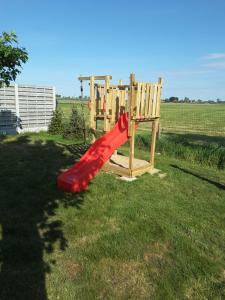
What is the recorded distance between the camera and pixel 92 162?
20.5ft

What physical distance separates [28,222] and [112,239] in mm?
1492

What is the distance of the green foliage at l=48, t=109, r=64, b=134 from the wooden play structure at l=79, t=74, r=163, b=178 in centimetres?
609

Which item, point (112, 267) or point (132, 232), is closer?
point (112, 267)

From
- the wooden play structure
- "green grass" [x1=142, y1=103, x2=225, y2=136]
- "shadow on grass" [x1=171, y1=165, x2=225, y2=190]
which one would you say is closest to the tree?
the wooden play structure

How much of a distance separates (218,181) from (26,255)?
5.36 m

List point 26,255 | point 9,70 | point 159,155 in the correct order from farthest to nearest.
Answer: point 159,155 < point 9,70 < point 26,255

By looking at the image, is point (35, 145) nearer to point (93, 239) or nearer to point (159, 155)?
point (159, 155)

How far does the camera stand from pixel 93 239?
389cm

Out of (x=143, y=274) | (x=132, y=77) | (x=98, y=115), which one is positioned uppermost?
(x=132, y=77)

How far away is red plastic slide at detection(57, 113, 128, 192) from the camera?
5.68 meters

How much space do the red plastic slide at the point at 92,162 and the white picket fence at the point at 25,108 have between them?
333 inches

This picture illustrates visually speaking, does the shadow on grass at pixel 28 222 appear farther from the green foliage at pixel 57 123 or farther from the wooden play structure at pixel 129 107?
the green foliage at pixel 57 123

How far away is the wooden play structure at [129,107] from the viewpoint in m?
6.52

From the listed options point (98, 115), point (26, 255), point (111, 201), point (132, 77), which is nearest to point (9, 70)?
Answer: point (98, 115)
